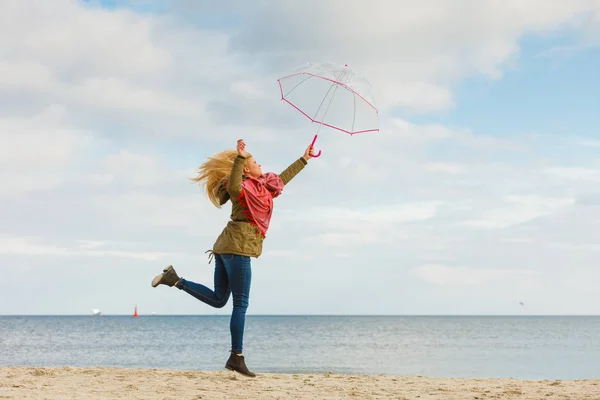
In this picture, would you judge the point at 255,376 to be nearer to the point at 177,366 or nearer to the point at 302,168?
the point at 302,168

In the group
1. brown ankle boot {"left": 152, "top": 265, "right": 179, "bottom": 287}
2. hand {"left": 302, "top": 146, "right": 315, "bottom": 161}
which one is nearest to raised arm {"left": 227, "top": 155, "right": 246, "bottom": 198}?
hand {"left": 302, "top": 146, "right": 315, "bottom": 161}

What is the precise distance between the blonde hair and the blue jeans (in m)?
0.69

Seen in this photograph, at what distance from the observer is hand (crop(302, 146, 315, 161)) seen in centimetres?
743

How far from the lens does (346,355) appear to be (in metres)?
29.7

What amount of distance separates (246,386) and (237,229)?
1.73 metres

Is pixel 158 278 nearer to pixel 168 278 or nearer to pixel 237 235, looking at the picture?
pixel 168 278

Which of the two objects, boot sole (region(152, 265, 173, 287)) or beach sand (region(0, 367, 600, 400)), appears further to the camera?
boot sole (region(152, 265, 173, 287))

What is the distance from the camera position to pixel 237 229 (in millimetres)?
6941

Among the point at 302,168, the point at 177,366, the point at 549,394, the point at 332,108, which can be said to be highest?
the point at 332,108

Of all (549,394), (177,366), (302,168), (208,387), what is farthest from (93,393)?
(177,366)

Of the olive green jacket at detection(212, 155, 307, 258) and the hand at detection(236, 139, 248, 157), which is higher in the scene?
the hand at detection(236, 139, 248, 157)

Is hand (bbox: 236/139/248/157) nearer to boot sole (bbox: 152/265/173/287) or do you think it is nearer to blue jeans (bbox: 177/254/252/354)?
blue jeans (bbox: 177/254/252/354)

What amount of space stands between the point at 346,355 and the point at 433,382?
22.0 metres

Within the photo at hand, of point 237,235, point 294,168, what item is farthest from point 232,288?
point 294,168
